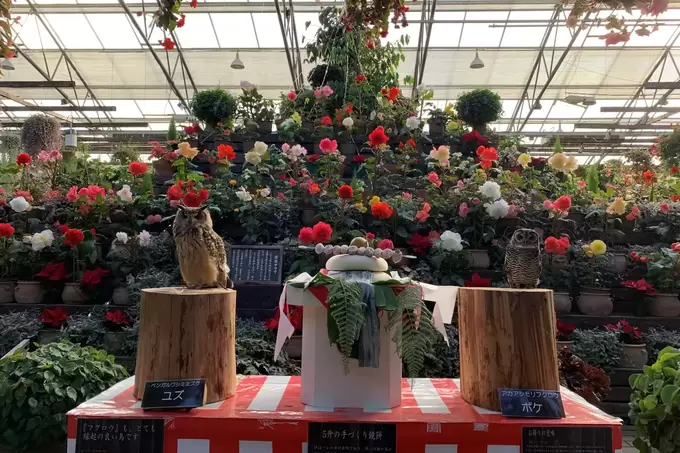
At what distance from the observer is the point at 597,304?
326 cm

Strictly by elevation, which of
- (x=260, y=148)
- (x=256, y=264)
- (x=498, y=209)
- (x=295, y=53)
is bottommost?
(x=256, y=264)

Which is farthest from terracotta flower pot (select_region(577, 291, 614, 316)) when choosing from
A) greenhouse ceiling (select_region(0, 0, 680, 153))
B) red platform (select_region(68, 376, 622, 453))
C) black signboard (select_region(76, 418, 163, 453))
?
greenhouse ceiling (select_region(0, 0, 680, 153))

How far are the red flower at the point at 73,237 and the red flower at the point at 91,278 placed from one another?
216 millimetres

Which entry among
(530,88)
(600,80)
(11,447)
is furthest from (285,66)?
(11,447)

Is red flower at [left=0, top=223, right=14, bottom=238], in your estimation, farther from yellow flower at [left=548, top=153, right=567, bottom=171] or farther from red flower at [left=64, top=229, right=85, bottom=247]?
yellow flower at [left=548, top=153, right=567, bottom=171]

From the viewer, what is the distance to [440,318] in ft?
4.46

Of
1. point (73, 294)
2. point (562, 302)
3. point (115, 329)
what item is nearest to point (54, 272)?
point (73, 294)

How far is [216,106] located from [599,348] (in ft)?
14.6

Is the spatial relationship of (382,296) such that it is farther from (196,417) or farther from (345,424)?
(196,417)

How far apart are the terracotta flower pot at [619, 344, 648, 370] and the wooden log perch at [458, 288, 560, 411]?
6.79 ft

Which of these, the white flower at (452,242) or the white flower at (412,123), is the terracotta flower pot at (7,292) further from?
the white flower at (412,123)

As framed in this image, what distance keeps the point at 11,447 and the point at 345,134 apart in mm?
4145

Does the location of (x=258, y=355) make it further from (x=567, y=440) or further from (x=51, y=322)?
(x=567, y=440)

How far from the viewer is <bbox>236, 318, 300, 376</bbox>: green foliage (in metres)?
2.30
